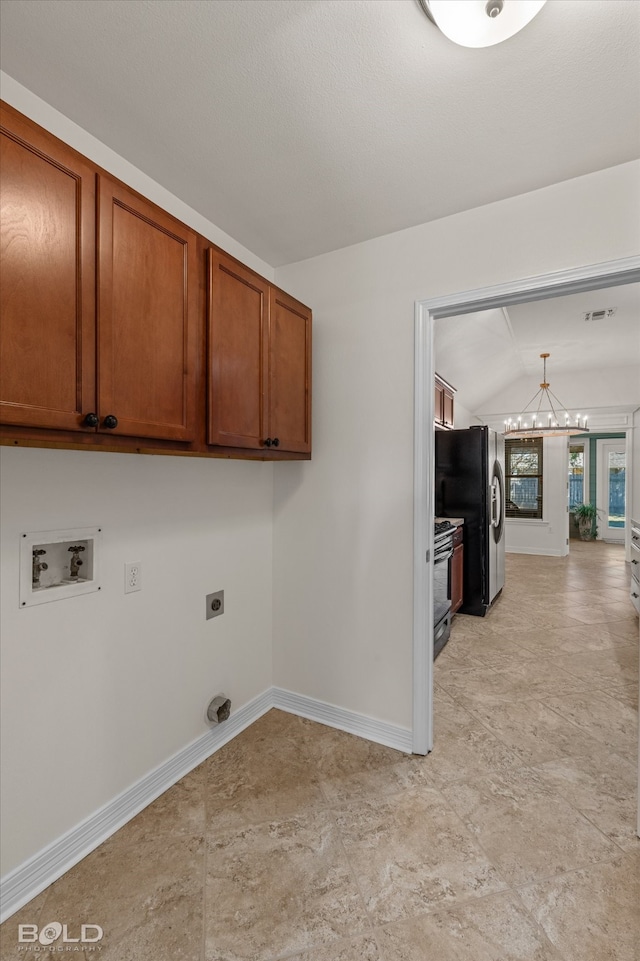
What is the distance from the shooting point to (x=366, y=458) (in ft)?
7.39

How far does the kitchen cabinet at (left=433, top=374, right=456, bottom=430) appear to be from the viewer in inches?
178

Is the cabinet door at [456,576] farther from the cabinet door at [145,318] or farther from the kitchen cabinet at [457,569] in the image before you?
the cabinet door at [145,318]

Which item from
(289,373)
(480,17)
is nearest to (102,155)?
(289,373)

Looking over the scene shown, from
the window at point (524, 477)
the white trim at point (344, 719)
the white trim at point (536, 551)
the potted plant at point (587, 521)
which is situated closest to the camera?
the white trim at point (344, 719)

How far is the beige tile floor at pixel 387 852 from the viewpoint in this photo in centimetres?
128

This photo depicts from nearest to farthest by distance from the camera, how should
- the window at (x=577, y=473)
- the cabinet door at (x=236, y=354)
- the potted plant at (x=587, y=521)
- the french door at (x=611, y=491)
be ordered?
the cabinet door at (x=236, y=354) → the french door at (x=611, y=491) → the potted plant at (x=587, y=521) → the window at (x=577, y=473)

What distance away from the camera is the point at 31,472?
141 cm

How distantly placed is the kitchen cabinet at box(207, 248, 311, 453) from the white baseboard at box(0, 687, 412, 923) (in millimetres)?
1416

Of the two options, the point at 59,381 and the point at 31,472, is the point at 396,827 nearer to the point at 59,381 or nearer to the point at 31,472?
the point at 31,472

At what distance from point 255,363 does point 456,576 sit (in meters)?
2.97

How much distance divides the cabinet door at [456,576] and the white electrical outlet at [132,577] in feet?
9.08

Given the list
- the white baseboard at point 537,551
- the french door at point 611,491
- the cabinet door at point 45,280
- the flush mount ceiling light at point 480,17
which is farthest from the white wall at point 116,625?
the french door at point 611,491

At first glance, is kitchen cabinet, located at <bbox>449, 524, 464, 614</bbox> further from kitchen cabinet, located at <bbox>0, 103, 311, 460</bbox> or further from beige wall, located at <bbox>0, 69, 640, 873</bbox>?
kitchen cabinet, located at <bbox>0, 103, 311, 460</bbox>

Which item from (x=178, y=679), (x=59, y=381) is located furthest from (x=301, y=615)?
(x=59, y=381)
